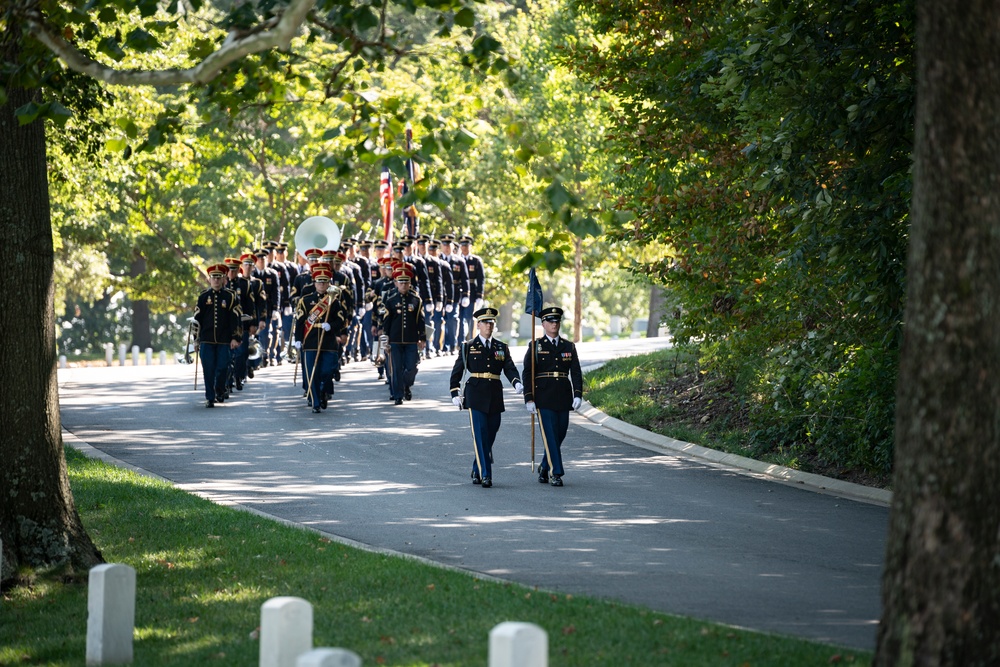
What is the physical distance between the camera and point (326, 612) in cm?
852

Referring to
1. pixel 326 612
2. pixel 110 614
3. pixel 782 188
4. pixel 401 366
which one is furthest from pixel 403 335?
pixel 110 614

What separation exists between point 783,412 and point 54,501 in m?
9.06

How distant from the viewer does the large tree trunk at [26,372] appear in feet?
31.7

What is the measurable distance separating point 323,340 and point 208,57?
12455 millimetres

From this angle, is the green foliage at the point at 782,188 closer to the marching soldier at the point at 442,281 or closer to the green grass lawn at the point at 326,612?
the green grass lawn at the point at 326,612

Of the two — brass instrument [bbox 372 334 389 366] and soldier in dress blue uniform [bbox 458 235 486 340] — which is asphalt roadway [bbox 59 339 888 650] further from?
soldier in dress blue uniform [bbox 458 235 486 340]

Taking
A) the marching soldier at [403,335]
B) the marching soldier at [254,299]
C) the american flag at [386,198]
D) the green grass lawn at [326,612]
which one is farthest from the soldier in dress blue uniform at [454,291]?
the green grass lawn at [326,612]

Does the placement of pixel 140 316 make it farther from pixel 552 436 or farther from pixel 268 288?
pixel 552 436

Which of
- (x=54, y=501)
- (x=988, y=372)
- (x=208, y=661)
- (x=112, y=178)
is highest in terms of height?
(x=112, y=178)

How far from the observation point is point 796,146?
1260cm

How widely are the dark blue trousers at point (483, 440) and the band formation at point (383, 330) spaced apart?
13 mm

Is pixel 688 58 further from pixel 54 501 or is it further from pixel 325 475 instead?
pixel 54 501

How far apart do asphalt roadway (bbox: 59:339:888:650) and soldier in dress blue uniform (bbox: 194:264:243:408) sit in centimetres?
50

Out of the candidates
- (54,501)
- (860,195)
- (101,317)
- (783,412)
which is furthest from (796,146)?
(101,317)
